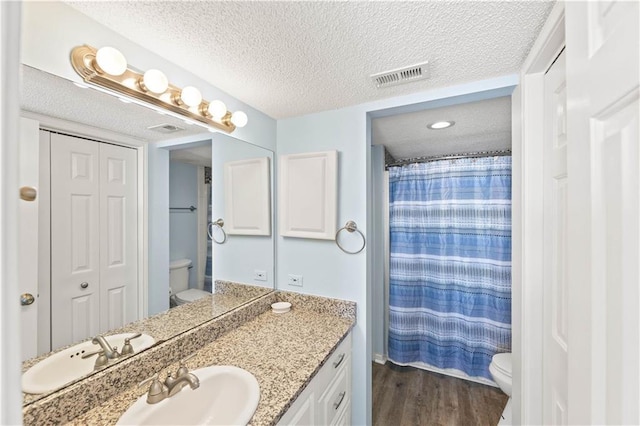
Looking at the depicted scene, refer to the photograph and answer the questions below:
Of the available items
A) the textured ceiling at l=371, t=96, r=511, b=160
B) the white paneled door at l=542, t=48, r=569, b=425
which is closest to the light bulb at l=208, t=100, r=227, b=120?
the textured ceiling at l=371, t=96, r=511, b=160

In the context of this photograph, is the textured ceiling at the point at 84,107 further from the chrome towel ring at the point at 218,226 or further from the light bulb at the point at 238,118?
the chrome towel ring at the point at 218,226

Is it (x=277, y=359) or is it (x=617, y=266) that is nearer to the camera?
(x=617, y=266)

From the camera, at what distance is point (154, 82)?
1.07 meters

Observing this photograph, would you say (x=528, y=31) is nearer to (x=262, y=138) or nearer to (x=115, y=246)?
(x=262, y=138)

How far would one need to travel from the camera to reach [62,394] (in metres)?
0.83

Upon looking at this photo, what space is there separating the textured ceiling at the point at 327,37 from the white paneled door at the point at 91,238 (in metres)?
0.45

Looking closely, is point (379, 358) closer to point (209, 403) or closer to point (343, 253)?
point (343, 253)

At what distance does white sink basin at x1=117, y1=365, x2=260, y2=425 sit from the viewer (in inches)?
34.6

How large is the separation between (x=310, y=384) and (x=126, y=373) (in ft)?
2.31

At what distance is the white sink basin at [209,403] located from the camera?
0.88 meters

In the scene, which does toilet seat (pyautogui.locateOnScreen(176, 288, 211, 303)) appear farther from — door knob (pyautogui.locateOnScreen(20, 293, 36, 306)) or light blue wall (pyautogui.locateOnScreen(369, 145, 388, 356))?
light blue wall (pyautogui.locateOnScreen(369, 145, 388, 356))

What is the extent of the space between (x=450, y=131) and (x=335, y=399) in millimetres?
2032

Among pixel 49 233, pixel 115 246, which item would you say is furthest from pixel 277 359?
pixel 49 233

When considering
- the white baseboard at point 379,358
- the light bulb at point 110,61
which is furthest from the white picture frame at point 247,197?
the white baseboard at point 379,358
